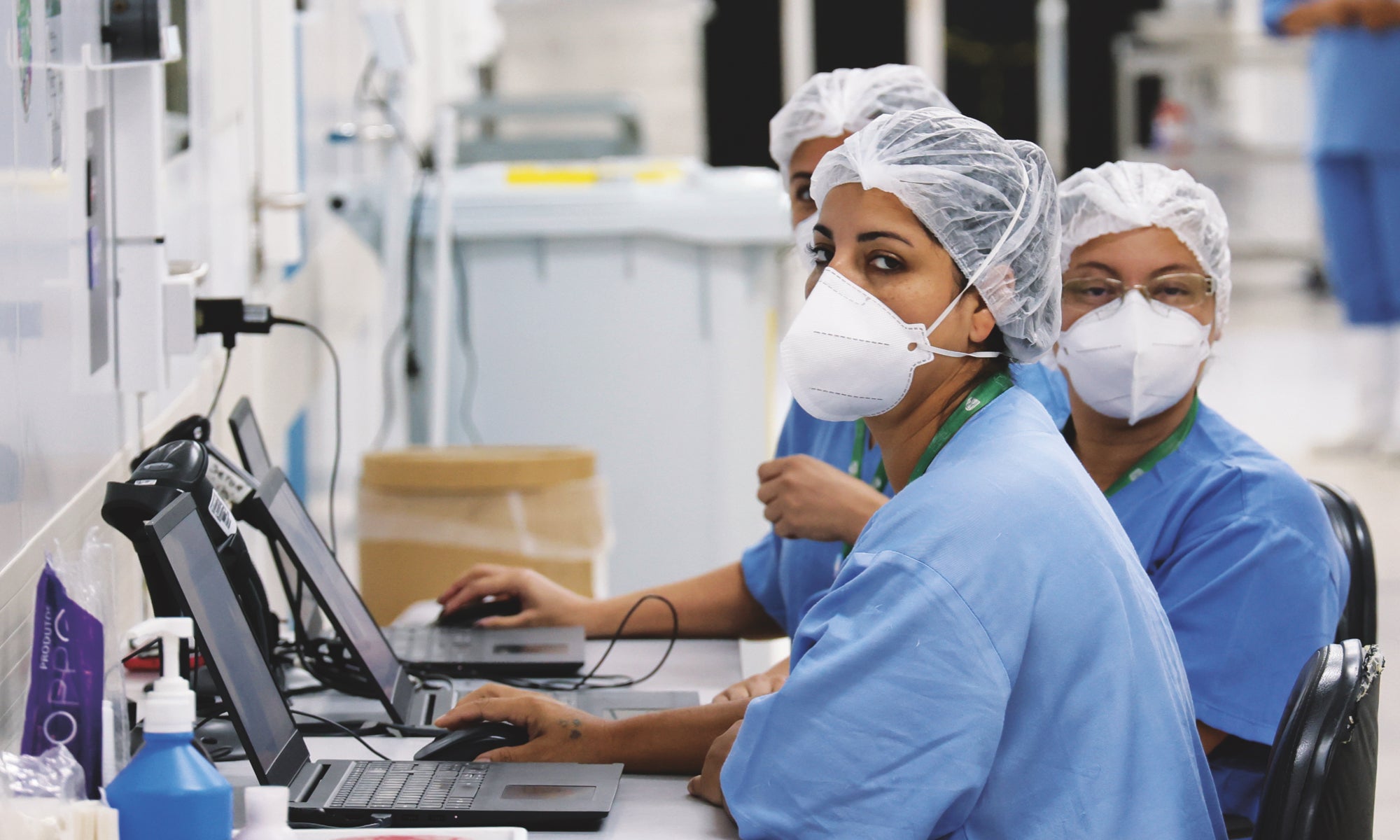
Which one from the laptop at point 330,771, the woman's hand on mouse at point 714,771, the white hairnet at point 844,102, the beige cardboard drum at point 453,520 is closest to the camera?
the laptop at point 330,771

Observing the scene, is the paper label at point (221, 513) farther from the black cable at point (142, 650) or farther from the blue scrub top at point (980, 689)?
the blue scrub top at point (980, 689)

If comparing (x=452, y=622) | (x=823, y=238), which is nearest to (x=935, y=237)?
(x=823, y=238)

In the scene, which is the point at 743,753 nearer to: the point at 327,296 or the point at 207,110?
the point at 207,110

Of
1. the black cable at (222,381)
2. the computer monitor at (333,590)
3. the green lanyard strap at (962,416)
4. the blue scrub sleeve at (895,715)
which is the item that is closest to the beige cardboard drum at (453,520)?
the black cable at (222,381)

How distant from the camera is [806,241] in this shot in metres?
1.57

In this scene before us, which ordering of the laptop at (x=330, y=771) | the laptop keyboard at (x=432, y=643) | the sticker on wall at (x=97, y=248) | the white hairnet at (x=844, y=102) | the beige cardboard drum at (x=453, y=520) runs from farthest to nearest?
the beige cardboard drum at (x=453, y=520), the white hairnet at (x=844, y=102), the laptop keyboard at (x=432, y=643), the sticker on wall at (x=97, y=248), the laptop at (x=330, y=771)

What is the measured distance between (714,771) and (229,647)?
0.40 metres

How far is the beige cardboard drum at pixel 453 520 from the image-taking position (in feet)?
8.45

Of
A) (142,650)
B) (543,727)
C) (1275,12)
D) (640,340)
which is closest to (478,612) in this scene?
(142,650)

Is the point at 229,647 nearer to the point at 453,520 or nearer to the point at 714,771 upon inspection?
the point at 714,771

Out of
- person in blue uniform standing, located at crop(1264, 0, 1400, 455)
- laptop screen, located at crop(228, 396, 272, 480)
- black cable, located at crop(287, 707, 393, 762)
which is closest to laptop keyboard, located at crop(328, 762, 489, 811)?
black cable, located at crop(287, 707, 393, 762)

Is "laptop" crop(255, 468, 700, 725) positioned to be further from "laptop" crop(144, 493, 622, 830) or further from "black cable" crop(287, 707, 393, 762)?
"laptop" crop(144, 493, 622, 830)

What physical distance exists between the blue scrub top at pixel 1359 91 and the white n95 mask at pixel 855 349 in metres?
4.33

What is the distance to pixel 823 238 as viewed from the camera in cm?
132
